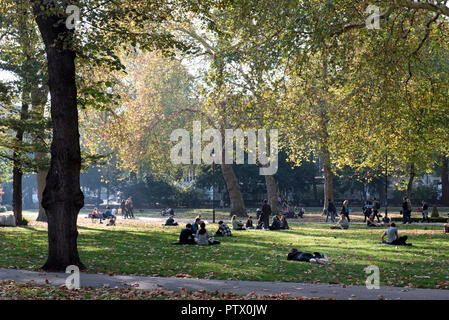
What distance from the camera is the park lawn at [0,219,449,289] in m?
13.3

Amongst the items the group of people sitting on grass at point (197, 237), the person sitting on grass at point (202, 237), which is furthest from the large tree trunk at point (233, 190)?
the person sitting on grass at point (202, 237)

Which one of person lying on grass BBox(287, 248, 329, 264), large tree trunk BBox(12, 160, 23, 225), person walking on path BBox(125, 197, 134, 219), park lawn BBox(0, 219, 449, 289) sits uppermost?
large tree trunk BBox(12, 160, 23, 225)

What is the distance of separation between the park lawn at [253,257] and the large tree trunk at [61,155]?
87cm

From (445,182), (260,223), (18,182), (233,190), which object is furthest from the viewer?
(445,182)

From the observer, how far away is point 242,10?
18141mm

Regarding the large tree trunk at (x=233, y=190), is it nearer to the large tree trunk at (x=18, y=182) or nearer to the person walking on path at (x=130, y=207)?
the person walking on path at (x=130, y=207)

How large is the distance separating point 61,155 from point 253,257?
6.84m

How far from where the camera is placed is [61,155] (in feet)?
46.7

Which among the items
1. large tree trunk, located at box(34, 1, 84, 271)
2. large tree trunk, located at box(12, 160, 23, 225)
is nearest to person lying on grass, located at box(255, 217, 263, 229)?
large tree trunk, located at box(12, 160, 23, 225)

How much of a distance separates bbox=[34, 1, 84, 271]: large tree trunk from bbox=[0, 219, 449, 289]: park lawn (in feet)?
2.86

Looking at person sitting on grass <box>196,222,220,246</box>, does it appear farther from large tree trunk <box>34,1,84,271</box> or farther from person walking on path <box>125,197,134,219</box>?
person walking on path <box>125,197,134,219</box>

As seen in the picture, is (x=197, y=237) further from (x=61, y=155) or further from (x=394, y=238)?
(x=61, y=155)

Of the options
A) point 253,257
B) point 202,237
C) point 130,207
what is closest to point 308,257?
point 253,257
